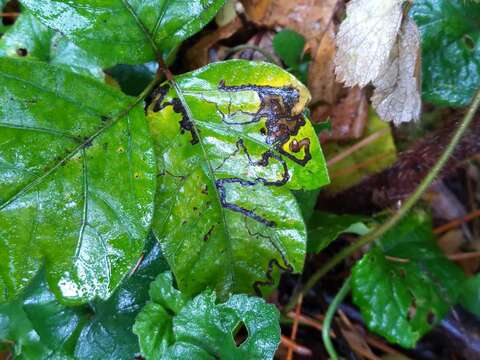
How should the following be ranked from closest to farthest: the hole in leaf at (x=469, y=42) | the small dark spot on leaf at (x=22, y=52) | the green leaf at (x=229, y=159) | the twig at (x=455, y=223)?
the green leaf at (x=229, y=159) → the small dark spot on leaf at (x=22, y=52) → the hole in leaf at (x=469, y=42) → the twig at (x=455, y=223)

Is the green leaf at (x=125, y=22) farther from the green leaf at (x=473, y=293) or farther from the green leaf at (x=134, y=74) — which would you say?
the green leaf at (x=473, y=293)

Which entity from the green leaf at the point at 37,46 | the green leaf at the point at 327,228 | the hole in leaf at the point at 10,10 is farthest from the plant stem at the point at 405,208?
the hole in leaf at the point at 10,10

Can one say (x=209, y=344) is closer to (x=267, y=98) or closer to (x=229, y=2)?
(x=267, y=98)

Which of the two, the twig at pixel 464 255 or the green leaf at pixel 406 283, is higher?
the green leaf at pixel 406 283

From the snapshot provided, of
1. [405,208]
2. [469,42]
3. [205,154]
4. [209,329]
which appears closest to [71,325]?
[209,329]

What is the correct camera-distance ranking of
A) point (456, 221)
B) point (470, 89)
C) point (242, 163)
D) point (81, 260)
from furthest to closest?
1. point (456, 221)
2. point (470, 89)
3. point (242, 163)
4. point (81, 260)

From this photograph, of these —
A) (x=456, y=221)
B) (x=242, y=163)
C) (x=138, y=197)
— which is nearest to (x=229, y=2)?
(x=242, y=163)

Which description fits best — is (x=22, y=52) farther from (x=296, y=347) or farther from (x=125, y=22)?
(x=296, y=347)
